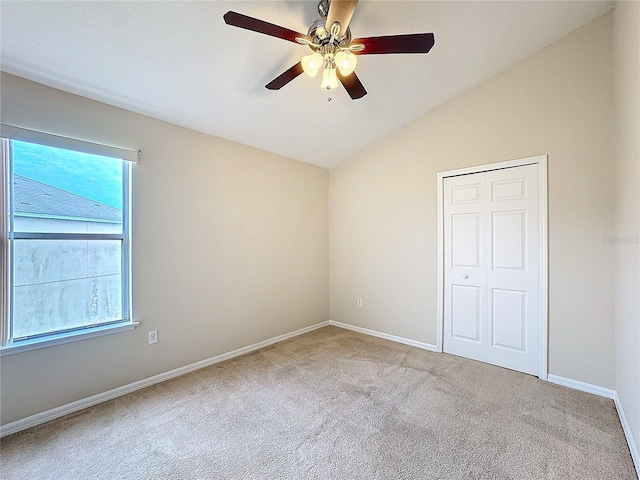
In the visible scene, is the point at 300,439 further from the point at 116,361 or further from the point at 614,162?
the point at 614,162

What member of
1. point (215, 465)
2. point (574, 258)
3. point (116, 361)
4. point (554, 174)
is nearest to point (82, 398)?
point (116, 361)

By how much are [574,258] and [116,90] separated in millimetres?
4009

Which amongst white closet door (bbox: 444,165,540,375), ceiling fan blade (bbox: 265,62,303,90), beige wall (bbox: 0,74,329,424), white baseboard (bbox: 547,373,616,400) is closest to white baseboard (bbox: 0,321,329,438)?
beige wall (bbox: 0,74,329,424)

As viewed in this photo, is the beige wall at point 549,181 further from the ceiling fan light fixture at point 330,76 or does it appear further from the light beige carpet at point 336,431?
the ceiling fan light fixture at point 330,76

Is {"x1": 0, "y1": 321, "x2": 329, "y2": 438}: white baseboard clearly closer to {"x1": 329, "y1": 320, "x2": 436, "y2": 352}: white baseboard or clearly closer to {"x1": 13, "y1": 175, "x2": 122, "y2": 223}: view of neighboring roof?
{"x1": 329, "y1": 320, "x2": 436, "y2": 352}: white baseboard

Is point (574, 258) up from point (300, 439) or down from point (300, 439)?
up

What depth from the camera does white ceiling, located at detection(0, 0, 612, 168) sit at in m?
1.77

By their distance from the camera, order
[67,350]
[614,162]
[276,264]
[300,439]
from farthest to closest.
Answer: [276,264]
[614,162]
[67,350]
[300,439]

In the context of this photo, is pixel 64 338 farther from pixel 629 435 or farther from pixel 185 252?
pixel 629 435

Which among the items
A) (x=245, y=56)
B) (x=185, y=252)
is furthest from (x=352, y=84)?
(x=185, y=252)

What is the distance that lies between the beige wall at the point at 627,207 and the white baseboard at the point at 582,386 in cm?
18

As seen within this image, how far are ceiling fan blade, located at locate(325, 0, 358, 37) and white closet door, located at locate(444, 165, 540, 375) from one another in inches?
87.6

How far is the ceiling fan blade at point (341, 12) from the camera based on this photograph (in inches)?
54.2

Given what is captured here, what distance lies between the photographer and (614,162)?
2.34m
